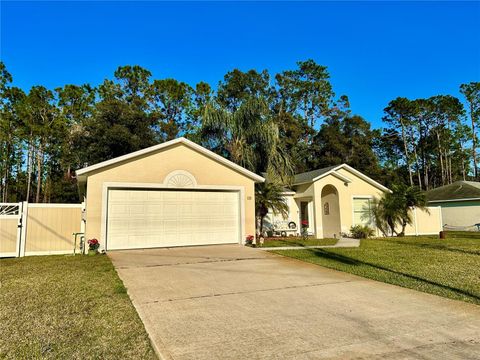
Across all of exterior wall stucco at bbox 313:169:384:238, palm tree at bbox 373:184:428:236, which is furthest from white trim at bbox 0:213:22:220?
palm tree at bbox 373:184:428:236

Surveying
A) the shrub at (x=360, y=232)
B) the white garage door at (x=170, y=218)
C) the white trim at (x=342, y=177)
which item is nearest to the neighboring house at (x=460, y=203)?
the shrub at (x=360, y=232)

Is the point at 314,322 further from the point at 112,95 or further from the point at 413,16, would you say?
the point at 112,95

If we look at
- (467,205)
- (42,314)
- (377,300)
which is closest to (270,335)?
(377,300)

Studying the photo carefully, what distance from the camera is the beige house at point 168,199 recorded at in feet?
39.4

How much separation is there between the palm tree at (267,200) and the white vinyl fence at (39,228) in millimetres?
7752

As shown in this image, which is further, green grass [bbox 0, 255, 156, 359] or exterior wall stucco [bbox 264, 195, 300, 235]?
exterior wall stucco [bbox 264, 195, 300, 235]

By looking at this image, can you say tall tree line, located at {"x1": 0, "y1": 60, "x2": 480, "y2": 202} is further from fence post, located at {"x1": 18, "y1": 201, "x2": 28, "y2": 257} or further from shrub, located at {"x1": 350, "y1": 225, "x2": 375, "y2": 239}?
fence post, located at {"x1": 18, "y1": 201, "x2": 28, "y2": 257}

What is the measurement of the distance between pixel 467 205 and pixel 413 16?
1707cm

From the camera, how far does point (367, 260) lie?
986 cm

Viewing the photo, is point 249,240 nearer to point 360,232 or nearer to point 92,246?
point 92,246

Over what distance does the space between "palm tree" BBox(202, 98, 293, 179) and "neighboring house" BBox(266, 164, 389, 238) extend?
5.62ft

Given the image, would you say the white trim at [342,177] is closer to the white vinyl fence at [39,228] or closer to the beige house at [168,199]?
the beige house at [168,199]

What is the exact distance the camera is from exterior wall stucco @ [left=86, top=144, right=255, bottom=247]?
1178cm

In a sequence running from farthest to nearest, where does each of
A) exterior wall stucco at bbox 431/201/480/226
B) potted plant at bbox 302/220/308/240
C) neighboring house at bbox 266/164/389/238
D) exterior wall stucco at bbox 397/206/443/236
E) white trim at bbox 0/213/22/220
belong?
exterior wall stucco at bbox 431/201/480/226 → exterior wall stucco at bbox 397/206/443/236 → neighboring house at bbox 266/164/389/238 → potted plant at bbox 302/220/308/240 → white trim at bbox 0/213/22/220
